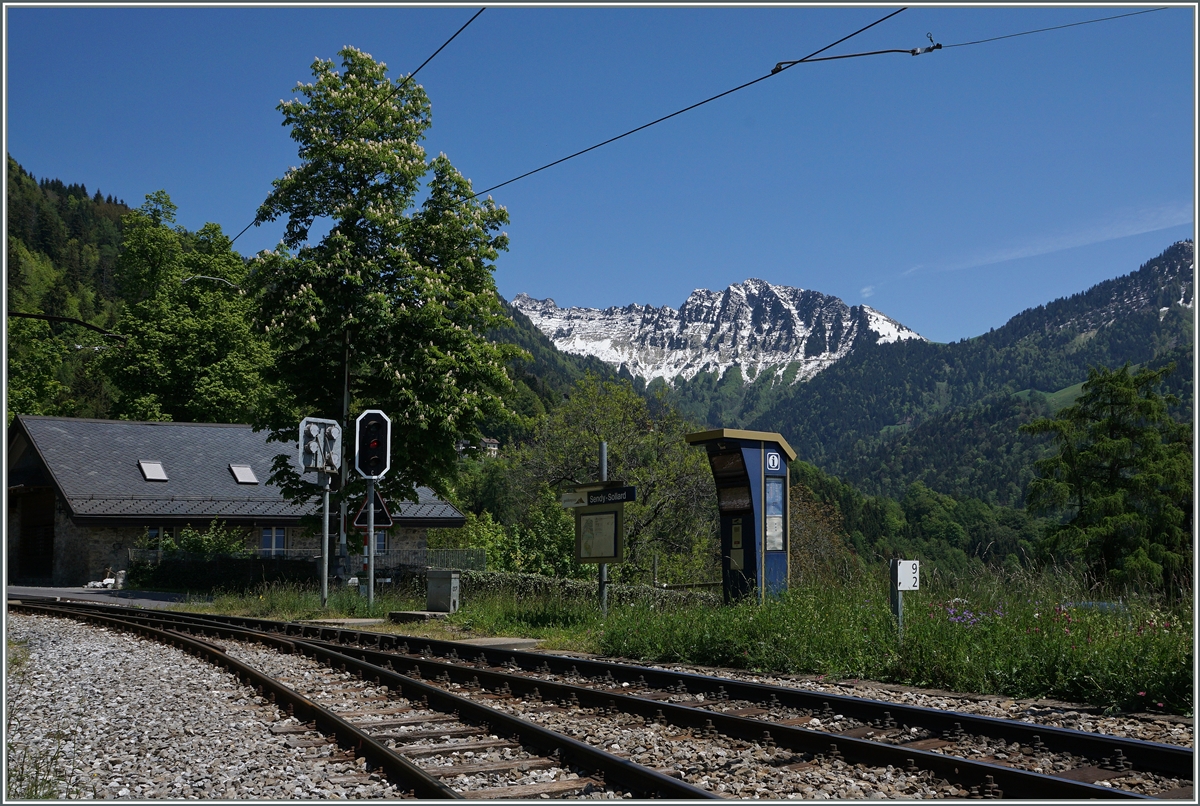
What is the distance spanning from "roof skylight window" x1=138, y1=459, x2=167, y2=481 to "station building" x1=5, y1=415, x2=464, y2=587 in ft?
0.13

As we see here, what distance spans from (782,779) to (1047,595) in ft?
18.0

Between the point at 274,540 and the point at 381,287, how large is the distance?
18321 mm

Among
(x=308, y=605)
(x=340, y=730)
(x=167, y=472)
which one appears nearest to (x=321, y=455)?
(x=308, y=605)

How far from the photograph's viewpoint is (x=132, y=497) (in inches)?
1496

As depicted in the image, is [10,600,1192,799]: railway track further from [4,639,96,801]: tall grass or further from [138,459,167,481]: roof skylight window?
[138,459,167,481]: roof skylight window

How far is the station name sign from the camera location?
15.9 m

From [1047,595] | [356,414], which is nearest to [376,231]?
[356,414]

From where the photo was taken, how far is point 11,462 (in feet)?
145

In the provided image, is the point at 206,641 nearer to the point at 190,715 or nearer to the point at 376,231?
the point at 190,715

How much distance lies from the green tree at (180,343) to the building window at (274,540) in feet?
40.2

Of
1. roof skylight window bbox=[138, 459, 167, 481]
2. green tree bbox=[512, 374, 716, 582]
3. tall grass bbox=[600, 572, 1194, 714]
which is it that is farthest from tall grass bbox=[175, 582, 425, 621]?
roof skylight window bbox=[138, 459, 167, 481]

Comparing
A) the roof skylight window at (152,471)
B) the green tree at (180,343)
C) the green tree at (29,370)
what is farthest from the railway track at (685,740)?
the green tree at (29,370)

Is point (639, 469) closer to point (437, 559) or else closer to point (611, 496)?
point (437, 559)

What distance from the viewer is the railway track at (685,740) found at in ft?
18.6
